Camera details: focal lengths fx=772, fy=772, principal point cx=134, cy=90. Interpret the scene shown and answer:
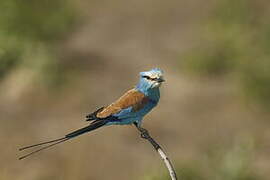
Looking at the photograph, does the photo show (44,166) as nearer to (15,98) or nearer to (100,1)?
(15,98)

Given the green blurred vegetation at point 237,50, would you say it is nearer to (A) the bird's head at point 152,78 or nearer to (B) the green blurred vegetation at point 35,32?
(B) the green blurred vegetation at point 35,32

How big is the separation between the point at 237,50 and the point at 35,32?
3.34 m

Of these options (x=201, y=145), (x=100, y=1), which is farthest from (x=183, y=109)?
(x=100, y=1)

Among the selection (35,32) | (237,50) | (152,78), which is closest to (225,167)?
(237,50)

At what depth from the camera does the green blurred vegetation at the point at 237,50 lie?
11820 millimetres

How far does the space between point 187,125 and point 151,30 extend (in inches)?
135

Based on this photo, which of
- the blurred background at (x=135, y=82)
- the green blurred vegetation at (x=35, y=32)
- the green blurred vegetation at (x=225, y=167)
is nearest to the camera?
the green blurred vegetation at (x=225, y=167)

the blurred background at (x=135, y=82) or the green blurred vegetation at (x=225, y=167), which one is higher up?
the blurred background at (x=135, y=82)

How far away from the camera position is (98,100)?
11375 millimetres

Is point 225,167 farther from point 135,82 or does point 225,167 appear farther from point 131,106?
point 131,106

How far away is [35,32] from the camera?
12.8 m

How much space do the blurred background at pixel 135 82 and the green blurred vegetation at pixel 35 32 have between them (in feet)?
0.07

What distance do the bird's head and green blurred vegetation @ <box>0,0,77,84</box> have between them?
699cm

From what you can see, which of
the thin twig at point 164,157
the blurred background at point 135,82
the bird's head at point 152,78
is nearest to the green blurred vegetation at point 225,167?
the blurred background at point 135,82
